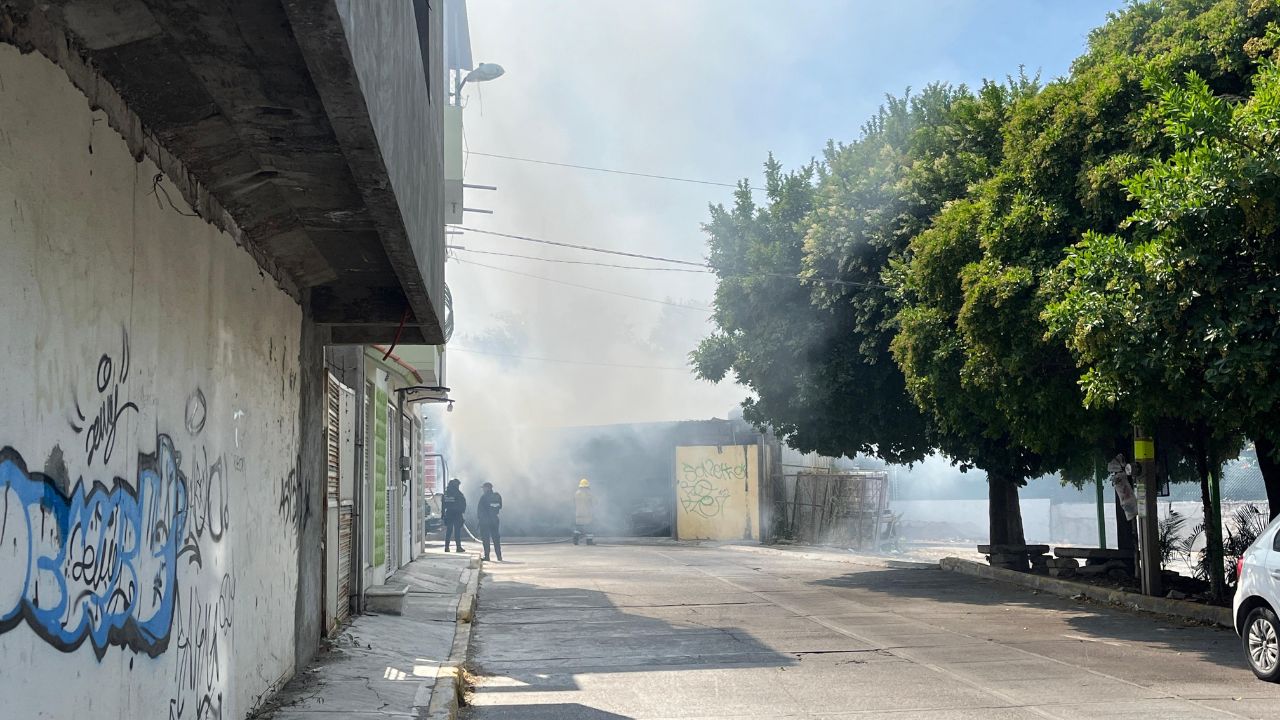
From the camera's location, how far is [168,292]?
561 centimetres

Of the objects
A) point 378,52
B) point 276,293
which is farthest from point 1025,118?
point 378,52

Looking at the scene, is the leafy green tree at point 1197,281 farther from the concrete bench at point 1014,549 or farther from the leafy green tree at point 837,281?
the concrete bench at point 1014,549

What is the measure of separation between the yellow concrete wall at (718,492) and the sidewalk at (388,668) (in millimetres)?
19631

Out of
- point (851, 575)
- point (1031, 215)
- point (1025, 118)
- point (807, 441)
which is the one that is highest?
point (1025, 118)

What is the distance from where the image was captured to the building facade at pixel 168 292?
3.88m

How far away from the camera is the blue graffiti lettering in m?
3.75

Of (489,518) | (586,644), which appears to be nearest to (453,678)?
(586,644)

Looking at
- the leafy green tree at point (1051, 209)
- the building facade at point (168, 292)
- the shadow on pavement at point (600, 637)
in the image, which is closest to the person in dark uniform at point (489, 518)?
the shadow on pavement at point (600, 637)

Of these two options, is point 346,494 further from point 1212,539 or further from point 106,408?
point 1212,539

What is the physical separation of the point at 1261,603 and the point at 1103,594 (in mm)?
6877

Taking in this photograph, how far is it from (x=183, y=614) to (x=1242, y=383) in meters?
8.73

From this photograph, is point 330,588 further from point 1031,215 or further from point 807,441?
point 807,441

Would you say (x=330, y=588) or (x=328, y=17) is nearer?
(x=328, y=17)

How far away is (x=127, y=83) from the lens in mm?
4949
